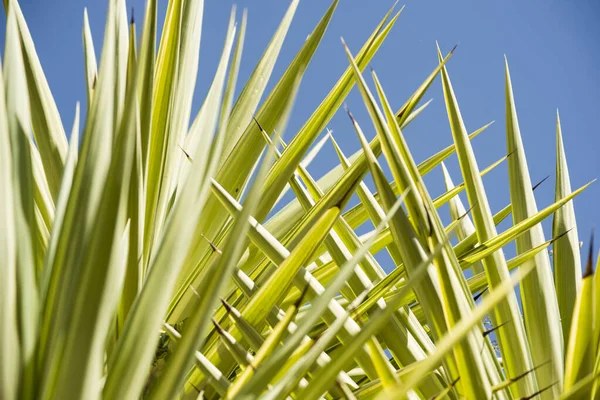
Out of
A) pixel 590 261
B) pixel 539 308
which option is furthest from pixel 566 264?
pixel 590 261

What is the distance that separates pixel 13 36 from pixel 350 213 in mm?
672

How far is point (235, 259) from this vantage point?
1.28 ft

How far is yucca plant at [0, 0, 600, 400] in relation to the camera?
Result: 380mm

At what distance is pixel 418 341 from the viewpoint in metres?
0.71

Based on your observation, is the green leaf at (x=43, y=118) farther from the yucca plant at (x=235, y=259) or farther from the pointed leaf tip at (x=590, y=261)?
the pointed leaf tip at (x=590, y=261)

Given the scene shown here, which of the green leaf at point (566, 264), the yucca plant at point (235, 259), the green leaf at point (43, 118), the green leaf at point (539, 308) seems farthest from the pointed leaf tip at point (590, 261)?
the green leaf at point (43, 118)

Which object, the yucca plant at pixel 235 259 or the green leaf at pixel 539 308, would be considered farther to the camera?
the green leaf at pixel 539 308

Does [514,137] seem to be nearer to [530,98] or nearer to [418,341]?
[418,341]

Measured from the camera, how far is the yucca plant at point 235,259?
0.38m

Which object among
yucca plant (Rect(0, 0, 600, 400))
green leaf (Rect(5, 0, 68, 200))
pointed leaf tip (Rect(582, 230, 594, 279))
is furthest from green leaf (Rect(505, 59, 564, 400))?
green leaf (Rect(5, 0, 68, 200))

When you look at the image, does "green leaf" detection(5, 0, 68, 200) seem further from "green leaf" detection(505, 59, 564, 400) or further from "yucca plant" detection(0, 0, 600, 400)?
"green leaf" detection(505, 59, 564, 400)

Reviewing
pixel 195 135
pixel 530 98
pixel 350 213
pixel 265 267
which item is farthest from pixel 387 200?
pixel 530 98

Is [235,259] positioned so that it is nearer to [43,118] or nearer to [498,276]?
[498,276]

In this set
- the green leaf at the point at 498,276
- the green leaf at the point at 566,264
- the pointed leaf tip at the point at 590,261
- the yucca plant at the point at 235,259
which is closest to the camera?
the yucca plant at the point at 235,259
